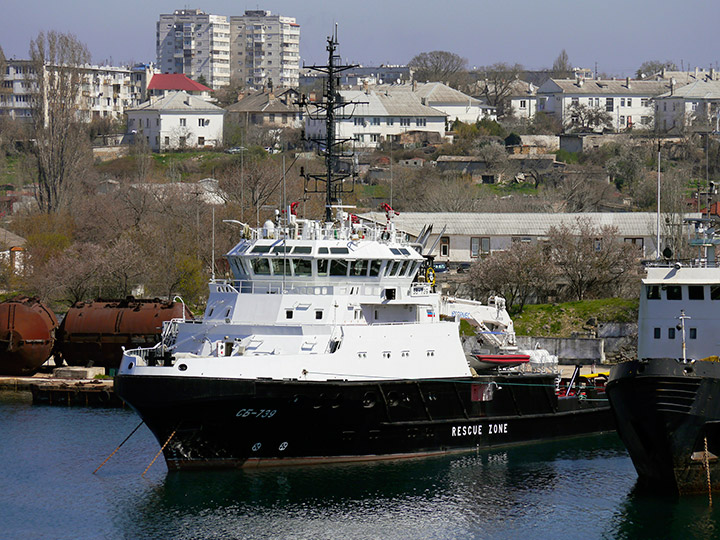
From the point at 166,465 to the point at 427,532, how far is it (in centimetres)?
877

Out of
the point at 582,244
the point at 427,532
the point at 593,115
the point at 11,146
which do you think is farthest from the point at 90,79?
the point at 427,532

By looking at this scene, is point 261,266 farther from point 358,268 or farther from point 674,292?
point 674,292

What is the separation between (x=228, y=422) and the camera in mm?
31906

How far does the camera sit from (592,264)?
201 feet

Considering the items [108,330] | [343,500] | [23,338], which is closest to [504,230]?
[108,330]

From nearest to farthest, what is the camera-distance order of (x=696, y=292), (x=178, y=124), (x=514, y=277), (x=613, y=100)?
(x=696, y=292)
(x=514, y=277)
(x=178, y=124)
(x=613, y=100)

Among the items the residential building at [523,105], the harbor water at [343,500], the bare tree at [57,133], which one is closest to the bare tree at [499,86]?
the residential building at [523,105]

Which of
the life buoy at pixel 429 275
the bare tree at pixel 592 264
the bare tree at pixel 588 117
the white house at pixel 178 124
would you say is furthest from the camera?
the bare tree at pixel 588 117

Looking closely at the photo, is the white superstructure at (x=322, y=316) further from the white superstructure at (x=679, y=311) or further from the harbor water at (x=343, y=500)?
the white superstructure at (x=679, y=311)

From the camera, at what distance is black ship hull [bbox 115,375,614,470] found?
1242 inches

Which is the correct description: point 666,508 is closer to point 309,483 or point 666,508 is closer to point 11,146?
point 309,483

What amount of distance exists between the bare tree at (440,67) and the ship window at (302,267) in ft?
429

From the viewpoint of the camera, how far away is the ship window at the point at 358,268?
34938 mm

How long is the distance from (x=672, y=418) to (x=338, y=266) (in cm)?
1070
